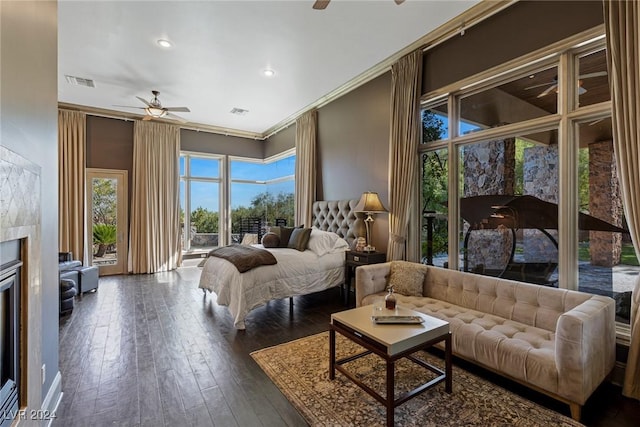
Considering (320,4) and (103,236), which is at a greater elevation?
(320,4)

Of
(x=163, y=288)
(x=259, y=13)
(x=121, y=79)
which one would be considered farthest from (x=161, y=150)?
(x=259, y=13)

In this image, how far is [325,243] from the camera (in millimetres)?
4598

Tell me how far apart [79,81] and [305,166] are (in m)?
4.08

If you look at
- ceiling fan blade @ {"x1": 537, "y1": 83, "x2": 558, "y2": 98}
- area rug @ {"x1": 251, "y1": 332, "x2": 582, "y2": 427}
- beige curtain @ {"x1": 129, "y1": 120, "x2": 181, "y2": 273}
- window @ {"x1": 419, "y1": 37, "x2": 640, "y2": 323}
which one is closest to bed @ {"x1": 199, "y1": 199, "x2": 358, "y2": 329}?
area rug @ {"x1": 251, "y1": 332, "x2": 582, "y2": 427}

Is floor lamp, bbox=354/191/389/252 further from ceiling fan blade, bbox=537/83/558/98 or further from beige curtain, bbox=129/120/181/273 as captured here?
beige curtain, bbox=129/120/181/273

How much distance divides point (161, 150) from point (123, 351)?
5.20 m

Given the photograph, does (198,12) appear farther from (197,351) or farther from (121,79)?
(197,351)

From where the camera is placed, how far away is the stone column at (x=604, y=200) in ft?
8.29

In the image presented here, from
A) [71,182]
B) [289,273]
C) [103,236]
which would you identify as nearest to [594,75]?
[289,273]

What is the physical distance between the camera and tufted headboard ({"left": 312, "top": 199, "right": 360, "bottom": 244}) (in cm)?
483

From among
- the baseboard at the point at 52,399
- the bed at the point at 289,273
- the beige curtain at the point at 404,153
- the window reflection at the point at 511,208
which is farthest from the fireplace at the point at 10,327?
the window reflection at the point at 511,208

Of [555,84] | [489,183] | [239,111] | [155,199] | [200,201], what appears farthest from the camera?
[200,201]

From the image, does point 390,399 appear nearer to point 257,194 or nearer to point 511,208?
point 511,208

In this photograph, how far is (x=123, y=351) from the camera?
295 centimetres
